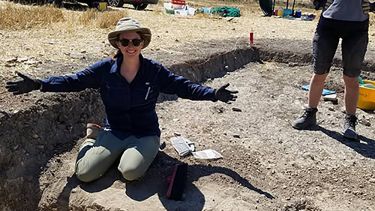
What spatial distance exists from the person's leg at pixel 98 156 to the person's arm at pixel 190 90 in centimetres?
51

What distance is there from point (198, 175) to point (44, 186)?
109 centimetres

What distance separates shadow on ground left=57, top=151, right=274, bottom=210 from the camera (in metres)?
3.11

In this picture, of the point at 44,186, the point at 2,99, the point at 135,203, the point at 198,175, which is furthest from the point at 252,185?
the point at 2,99

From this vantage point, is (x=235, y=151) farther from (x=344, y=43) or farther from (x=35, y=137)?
(x=35, y=137)

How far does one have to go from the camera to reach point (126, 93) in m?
3.36

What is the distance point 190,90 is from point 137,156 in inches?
23.4

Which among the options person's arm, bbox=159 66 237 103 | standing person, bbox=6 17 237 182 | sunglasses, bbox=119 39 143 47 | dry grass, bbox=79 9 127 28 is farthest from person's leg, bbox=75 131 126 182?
dry grass, bbox=79 9 127 28

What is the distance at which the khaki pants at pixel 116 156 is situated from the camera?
320 centimetres

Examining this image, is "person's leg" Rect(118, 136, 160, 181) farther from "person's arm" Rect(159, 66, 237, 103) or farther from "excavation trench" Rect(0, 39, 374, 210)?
"excavation trench" Rect(0, 39, 374, 210)

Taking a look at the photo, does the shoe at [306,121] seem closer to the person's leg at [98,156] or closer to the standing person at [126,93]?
the standing person at [126,93]

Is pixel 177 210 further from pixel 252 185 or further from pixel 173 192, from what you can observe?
pixel 252 185

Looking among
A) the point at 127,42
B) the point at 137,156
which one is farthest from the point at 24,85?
the point at 137,156

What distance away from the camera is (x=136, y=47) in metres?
3.29

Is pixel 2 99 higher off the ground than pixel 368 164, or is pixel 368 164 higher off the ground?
pixel 2 99
